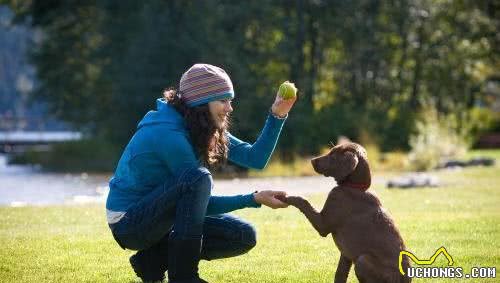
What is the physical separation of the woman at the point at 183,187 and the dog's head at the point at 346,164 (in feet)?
1.26

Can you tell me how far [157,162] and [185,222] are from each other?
1.63ft

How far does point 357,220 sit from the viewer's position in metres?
5.19

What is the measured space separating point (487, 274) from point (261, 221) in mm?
3847

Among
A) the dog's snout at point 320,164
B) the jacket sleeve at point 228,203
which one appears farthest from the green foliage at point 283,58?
the dog's snout at point 320,164

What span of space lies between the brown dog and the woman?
0.35 m

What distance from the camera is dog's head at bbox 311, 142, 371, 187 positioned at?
5.23 m

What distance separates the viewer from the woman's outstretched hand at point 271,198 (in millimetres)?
5438

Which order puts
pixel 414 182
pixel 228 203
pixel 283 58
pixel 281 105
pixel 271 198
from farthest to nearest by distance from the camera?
pixel 283 58
pixel 414 182
pixel 281 105
pixel 228 203
pixel 271 198

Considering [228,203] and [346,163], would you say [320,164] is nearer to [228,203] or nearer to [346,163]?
[346,163]

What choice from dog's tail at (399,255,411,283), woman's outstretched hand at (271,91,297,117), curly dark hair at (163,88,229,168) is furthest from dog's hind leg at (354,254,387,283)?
woman's outstretched hand at (271,91,297,117)

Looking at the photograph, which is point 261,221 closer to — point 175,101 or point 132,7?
Answer: point 175,101

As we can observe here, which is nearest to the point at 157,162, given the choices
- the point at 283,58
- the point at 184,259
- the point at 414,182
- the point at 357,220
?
the point at 184,259

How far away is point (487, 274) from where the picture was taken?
20.5 ft

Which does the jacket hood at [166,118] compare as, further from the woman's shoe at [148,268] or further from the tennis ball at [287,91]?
the woman's shoe at [148,268]
